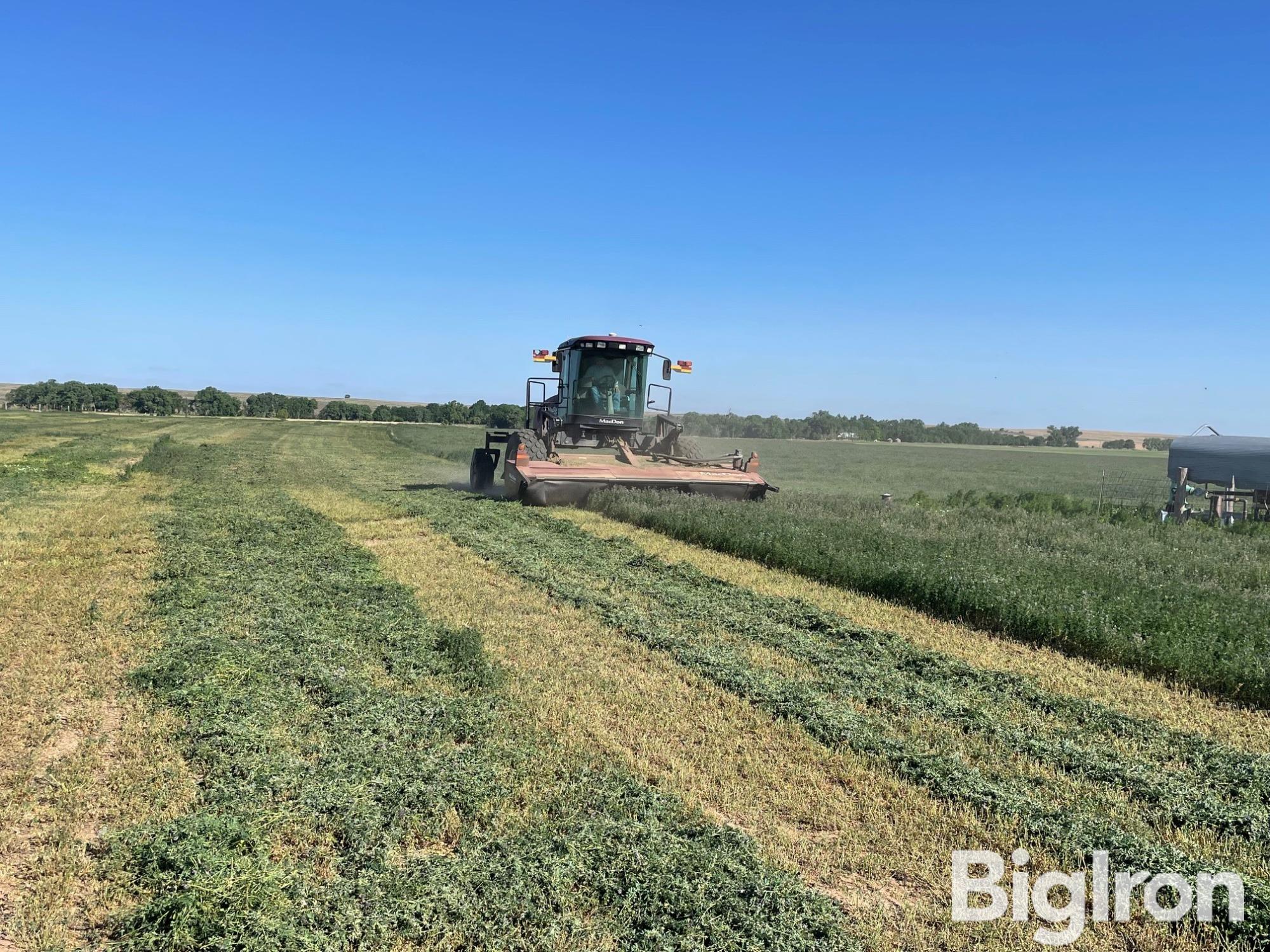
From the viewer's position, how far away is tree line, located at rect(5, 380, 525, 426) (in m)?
81.1

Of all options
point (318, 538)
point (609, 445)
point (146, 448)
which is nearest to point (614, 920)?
point (318, 538)

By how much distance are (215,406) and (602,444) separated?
7650 centimetres

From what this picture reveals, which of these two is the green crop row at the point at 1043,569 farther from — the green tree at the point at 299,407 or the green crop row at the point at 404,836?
the green tree at the point at 299,407

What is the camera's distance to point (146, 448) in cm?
2984

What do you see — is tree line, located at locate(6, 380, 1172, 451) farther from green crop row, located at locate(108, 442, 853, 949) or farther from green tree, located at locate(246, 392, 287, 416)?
green crop row, located at locate(108, 442, 853, 949)

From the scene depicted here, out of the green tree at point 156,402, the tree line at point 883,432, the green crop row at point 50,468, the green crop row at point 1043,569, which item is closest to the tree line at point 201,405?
the green tree at point 156,402

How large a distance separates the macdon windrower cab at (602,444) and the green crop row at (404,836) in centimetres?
903

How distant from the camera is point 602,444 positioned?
17547mm

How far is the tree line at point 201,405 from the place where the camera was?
81.1 metres

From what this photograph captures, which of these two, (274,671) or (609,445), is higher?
(609,445)

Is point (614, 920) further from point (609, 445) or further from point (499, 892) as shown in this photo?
point (609, 445)

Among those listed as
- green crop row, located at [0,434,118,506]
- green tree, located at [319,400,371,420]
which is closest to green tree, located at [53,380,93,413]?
green tree, located at [319,400,371,420]

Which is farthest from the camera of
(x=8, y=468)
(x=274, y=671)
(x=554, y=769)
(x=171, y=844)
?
(x=8, y=468)

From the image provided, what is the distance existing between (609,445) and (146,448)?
20780 mm
